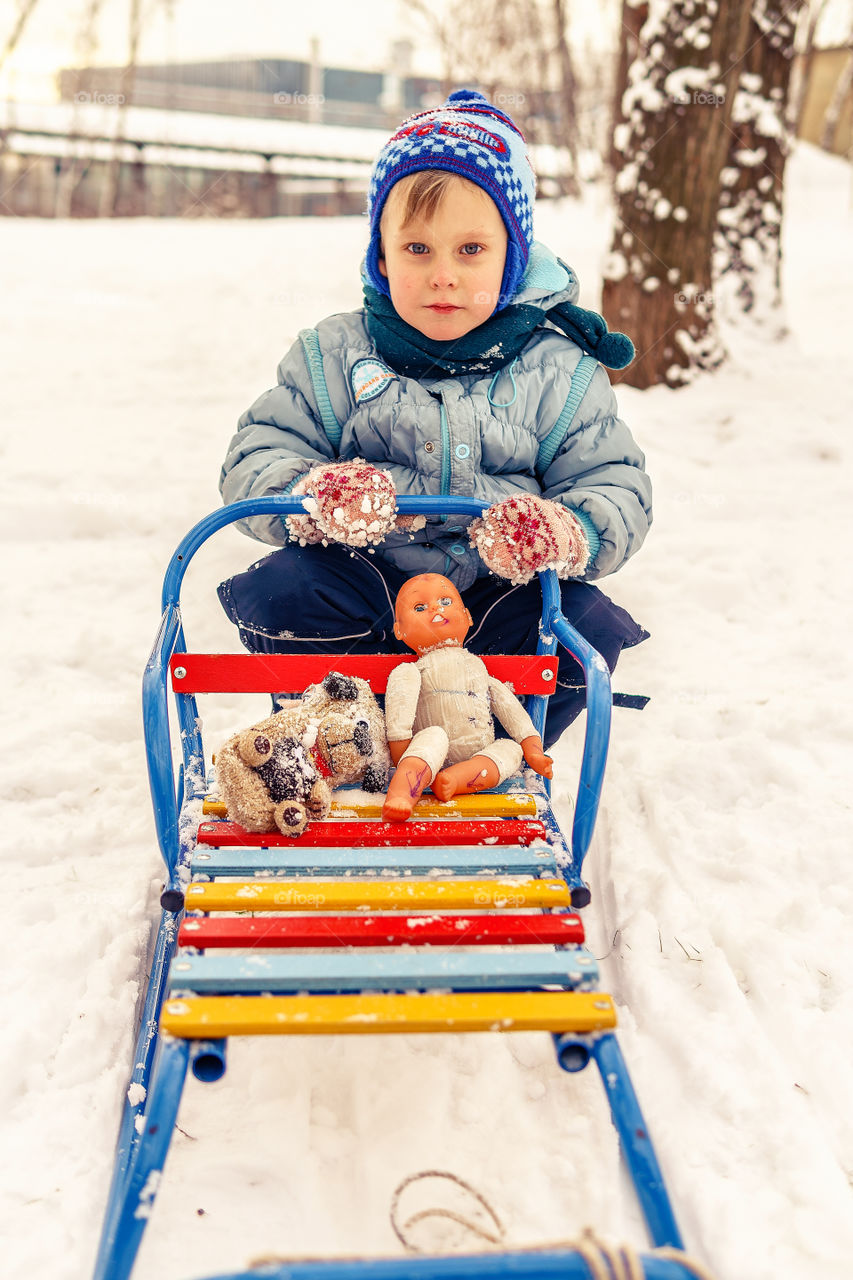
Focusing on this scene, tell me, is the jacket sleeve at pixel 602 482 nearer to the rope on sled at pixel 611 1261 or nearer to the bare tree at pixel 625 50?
the rope on sled at pixel 611 1261

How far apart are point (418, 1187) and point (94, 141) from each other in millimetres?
18123

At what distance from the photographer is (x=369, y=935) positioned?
5.39 feet

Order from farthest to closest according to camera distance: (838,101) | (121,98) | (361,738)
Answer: (838,101)
(121,98)
(361,738)

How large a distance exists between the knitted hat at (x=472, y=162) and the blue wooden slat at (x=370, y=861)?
137cm

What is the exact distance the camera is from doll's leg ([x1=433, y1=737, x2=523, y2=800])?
2.05 meters

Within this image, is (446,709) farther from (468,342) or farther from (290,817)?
(468,342)

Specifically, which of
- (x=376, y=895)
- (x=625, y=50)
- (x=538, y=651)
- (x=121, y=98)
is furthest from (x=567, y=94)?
(x=376, y=895)

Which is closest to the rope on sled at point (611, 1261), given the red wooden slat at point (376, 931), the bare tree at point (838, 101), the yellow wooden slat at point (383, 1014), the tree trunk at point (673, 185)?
the yellow wooden slat at point (383, 1014)

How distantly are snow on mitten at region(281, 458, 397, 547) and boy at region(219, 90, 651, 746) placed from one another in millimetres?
81

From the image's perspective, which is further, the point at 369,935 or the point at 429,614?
the point at 429,614

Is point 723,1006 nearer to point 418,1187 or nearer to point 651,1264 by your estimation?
point 418,1187

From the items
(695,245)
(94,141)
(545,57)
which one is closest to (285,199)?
(94,141)

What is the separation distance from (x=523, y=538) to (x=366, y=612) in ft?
1.91

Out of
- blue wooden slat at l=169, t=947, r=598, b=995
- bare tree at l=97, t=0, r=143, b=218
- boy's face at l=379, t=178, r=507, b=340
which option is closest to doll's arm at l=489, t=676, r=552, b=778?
blue wooden slat at l=169, t=947, r=598, b=995
